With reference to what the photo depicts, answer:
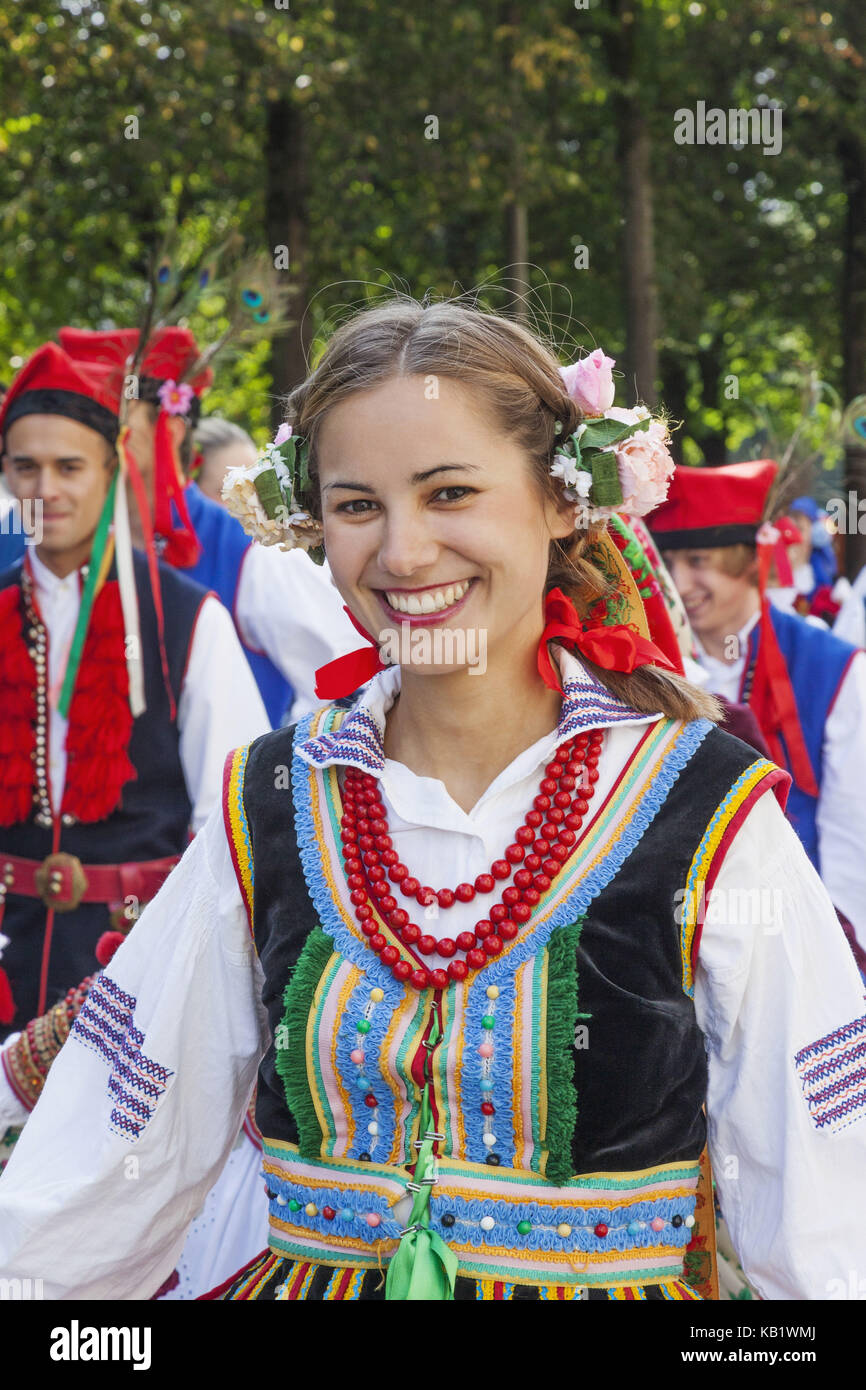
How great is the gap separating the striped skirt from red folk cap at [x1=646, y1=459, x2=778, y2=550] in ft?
11.4

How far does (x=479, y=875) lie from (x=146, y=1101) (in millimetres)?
523

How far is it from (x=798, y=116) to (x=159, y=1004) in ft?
52.0

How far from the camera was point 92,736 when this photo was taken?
3943 mm

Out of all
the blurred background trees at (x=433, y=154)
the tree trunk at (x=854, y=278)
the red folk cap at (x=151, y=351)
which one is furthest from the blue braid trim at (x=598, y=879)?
the tree trunk at (x=854, y=278)

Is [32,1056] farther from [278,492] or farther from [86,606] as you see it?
[86,606]

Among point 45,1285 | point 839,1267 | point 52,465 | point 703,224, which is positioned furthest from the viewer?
point 703,224

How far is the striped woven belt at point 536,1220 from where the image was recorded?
1.95 m

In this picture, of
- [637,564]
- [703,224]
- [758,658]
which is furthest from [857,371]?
[637,564]

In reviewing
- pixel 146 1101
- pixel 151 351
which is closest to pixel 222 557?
pixel 151 351

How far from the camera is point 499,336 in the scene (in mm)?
2193

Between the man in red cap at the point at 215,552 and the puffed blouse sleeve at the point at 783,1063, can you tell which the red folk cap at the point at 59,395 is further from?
the puffed blouse sleeve at the point at 783,1063

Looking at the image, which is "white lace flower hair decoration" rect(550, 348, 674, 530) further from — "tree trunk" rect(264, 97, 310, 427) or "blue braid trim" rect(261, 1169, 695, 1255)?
"tree trunk" rect(264, 97, 310, 427)

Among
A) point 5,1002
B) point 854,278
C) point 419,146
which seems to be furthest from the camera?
point 854,278
